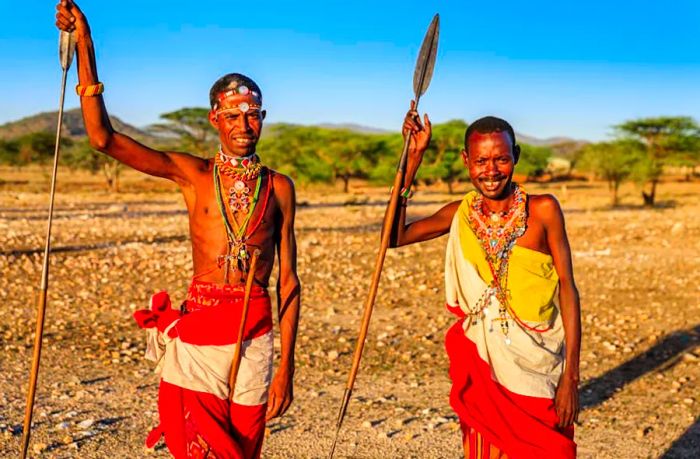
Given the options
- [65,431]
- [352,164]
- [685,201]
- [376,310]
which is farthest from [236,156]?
[352,164]

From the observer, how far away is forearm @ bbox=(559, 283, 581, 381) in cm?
336

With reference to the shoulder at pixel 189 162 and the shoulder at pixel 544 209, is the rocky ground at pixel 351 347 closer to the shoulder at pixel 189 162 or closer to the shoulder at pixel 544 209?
the shoulder at pixel 544 209

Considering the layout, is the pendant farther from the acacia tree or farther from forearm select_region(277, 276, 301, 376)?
the acacia tree

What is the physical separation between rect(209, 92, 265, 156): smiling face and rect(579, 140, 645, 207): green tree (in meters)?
25.6

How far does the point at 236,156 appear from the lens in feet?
10.7

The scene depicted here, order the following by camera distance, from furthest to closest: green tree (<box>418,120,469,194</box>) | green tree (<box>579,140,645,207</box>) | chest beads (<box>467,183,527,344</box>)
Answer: green tree (<box>418,120,469,194</box>) < green tree (<box>579,140,645,207</box>) < chest beads (<box>467,183,527,344</box>)

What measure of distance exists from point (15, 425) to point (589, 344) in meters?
4.90

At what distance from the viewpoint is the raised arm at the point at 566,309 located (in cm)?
334

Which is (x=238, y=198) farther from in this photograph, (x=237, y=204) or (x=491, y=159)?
(x=491, y=159)

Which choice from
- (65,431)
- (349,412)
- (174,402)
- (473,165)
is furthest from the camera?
(349,412)

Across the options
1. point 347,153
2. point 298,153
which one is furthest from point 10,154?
point 347,153

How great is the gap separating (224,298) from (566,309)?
138 cm

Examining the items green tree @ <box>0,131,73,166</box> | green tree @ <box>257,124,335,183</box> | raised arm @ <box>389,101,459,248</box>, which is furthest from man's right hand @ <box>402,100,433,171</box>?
green tree @ <box>0,131,73,166</box>

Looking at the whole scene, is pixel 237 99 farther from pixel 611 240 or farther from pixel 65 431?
pixel 611 240
